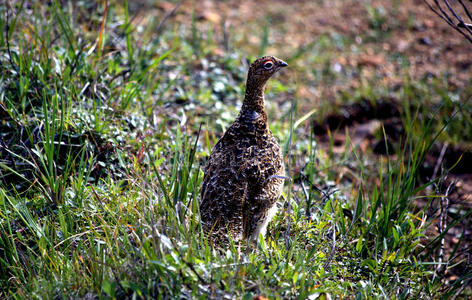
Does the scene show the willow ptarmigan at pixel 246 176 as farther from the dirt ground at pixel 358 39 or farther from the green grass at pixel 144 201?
the dirt ground at pixel 358 39

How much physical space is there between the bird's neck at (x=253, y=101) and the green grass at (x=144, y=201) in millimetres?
340

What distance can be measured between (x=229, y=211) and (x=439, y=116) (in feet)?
11.6

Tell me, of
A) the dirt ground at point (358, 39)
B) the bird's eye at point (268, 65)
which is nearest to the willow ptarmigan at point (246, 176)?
the bird's eye at point (268, 65)

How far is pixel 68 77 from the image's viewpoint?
3893mm

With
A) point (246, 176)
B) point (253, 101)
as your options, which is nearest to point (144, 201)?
point (246, 176)

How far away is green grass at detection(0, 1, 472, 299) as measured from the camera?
2.57 meters

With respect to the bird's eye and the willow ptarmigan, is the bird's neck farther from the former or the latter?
the bird's eye

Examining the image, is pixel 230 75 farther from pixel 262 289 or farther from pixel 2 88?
pixel 262 289

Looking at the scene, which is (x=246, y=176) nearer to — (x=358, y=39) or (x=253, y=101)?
(x=253, y=101)

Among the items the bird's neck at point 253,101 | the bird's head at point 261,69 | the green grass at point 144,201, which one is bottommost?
the green grass at point 144,201

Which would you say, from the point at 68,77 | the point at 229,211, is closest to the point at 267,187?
the point at 229,211

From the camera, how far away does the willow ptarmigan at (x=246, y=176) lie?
9.76 ft

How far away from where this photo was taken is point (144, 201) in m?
2.78

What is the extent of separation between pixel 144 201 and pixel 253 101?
109cm
